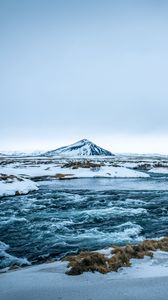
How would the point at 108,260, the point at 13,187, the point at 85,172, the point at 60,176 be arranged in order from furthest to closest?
the point at 85,172
the point at 60,176
the point at 13,187
the point at 108,260

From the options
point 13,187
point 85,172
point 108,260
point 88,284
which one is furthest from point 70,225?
point 85,172

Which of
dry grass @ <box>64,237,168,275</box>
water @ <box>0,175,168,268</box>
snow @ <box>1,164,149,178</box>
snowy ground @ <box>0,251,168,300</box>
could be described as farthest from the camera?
snow @ <box>1,164,149,178</box>

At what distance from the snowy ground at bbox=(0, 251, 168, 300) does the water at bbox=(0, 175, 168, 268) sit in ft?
12.3

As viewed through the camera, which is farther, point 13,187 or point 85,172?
point 85,172

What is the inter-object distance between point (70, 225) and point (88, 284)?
11726mm

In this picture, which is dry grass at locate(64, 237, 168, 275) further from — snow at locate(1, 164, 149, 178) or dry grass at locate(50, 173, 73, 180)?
snow at locate(1, 164, 149, 178)

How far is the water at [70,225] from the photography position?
14.4 metres

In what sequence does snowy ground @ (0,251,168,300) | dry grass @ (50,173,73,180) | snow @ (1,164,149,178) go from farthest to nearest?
snow @ (1,164,149,178), dry grass @ (50,173,73,180), snowy ground @ (0,251,168,300)

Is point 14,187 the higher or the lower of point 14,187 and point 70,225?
the higher

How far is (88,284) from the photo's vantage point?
26.0ft

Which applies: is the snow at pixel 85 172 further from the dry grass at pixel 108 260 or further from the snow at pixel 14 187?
the dry grass at pixel 108 260

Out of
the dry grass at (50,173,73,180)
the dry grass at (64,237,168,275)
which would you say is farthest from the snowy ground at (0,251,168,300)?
the dry grass at (50,173,73,180)

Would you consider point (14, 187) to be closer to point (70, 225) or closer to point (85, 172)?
point (70, 225)

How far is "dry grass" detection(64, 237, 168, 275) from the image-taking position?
902 cm
